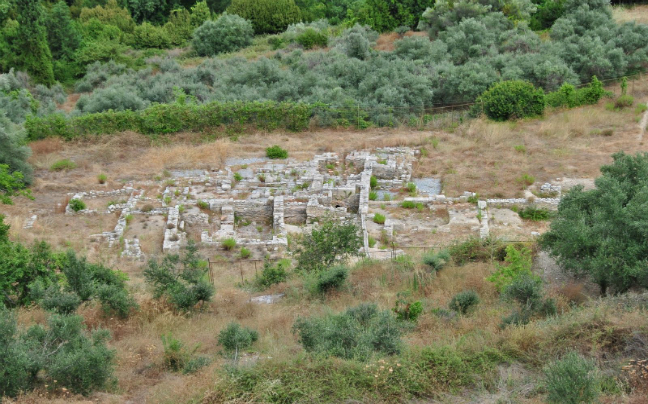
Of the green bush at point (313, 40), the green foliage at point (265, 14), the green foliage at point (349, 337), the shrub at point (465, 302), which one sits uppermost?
the green foliage at point (265, 14)

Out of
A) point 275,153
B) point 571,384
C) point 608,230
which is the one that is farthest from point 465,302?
point 275,153

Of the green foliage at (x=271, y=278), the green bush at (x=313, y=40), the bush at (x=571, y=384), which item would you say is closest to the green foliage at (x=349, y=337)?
the bush at (x=571, y=384)

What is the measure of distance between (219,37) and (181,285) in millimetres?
27431

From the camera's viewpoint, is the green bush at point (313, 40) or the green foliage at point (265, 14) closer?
the green bush at point (313, 40)

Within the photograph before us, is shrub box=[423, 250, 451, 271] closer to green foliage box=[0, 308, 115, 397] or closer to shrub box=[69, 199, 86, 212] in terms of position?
green foliage box=[0, 308, 115, 397]

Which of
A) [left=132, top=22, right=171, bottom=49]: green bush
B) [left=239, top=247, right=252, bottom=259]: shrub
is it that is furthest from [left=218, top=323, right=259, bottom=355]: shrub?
[left=132, top=22, right=171, bottom=49]: green bush

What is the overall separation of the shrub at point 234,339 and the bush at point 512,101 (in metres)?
17.2

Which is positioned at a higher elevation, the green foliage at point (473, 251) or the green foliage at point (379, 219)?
the green foliage at point (473, 251)

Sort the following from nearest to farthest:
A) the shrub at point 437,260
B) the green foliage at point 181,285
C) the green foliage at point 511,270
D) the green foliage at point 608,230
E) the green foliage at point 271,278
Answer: the green foliage at point 608,230 → the green foliage at point 181,285 → the green foliage at point 511,270 → the shrub at point 437,260 → the green foliage at point 271,278

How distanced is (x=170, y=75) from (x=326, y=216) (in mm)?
15561

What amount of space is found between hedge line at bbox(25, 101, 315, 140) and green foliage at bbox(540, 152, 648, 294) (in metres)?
13.0

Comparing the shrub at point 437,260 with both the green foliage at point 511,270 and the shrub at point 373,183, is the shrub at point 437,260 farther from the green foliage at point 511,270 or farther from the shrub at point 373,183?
the shrub at point 373,183

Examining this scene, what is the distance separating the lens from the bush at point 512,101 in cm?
2552

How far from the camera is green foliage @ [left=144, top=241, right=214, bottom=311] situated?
41.8 feet
